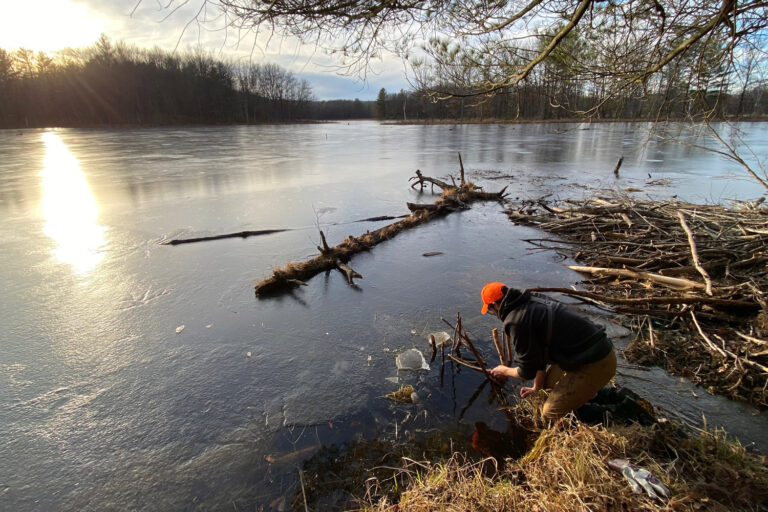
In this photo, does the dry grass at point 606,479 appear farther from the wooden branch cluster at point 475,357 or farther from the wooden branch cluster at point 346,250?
the wooden branch cluster at point 346,250

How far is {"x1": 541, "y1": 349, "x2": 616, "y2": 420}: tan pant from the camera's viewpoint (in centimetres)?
300

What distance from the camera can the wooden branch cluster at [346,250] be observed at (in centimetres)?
679

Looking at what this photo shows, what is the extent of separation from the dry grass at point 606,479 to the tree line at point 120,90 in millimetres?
78251

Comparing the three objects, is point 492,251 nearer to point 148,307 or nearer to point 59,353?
point 148,307

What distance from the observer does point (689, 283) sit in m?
5.15

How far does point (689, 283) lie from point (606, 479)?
3.99 m

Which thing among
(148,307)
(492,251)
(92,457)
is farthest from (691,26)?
(148,307)

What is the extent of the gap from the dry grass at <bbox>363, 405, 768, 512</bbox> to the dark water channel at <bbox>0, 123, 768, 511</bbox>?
0.82 meters

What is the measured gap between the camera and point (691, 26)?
3.79 m

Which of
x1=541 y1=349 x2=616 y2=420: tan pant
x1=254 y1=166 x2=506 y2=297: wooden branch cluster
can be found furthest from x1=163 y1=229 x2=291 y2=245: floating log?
x1=541 y1=349 x2=616 y2=420: tan pant

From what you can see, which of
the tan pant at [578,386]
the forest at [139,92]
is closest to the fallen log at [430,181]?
the tan pant at [578,386]

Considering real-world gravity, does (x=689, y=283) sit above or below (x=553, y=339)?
below

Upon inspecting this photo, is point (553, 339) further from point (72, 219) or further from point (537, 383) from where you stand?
point (72, 219)

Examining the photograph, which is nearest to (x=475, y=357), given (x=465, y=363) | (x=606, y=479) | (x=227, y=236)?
(x=465, y=363)
